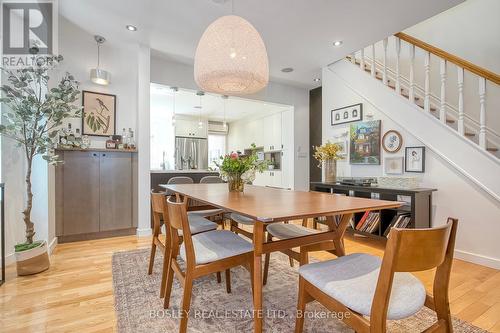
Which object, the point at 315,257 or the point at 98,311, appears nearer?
the point at 98,311

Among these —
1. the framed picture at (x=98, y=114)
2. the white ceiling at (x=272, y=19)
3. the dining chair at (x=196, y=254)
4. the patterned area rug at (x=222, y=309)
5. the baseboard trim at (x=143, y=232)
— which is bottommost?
the patterned area rug at (x=222, y=309)

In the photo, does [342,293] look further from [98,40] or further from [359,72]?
[98,40]

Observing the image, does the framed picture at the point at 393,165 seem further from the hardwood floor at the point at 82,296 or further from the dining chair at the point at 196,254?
the dining chair at the point at 196,254

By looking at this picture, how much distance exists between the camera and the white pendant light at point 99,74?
3.29 meters

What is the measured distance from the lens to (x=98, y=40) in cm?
331

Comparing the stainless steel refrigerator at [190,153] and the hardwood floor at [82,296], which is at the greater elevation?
the stainless steel refrigerator at [190,153]

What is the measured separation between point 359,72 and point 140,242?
3851 mm

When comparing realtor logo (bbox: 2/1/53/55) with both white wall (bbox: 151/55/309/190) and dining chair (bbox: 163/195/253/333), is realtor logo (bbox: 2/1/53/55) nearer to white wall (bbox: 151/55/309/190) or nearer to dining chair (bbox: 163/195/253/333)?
dining chair (bbox: 163/195/253/333)

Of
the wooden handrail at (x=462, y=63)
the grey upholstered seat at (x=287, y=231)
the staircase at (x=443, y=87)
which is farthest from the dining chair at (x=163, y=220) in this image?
the wooden handrail at (x=462, y=63)

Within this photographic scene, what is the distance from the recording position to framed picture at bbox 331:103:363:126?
11.6 feet

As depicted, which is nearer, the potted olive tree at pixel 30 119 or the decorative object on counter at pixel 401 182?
the potted olive tree at pixel 30 119

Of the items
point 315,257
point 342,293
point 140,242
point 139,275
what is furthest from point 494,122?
point 140,242

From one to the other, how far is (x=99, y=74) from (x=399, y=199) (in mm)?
4220

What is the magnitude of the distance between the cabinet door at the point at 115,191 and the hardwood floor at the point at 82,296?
2.03ft
